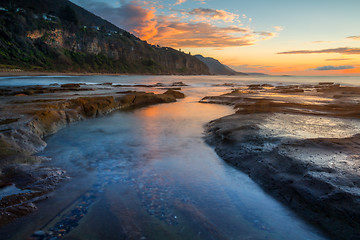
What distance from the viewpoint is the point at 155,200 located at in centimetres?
355

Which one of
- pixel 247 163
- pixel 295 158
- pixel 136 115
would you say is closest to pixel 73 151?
pixel 247 163

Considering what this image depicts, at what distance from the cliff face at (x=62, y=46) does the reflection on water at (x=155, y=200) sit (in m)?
61.7

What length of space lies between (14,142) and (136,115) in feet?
22.5

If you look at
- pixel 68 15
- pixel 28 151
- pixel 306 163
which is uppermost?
pixel 68 15

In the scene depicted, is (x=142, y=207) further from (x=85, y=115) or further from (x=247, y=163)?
(x=85, y=115)

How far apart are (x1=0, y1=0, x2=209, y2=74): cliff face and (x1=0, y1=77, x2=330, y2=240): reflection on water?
203ft

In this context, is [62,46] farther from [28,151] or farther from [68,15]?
[28,151]

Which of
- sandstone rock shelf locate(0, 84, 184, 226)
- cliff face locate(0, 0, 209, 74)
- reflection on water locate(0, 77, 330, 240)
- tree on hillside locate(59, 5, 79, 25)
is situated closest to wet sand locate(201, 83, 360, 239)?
reflection on water locate(0, 77, 330, 240)

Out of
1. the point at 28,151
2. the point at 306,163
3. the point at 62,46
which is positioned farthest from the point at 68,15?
the point at 306,163

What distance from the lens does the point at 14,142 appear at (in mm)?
5188

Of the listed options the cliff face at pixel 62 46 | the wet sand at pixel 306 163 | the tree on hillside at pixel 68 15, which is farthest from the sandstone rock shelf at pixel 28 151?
the tree on hillside at pixel 68 15

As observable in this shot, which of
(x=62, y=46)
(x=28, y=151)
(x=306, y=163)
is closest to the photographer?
(x=306, y=163)

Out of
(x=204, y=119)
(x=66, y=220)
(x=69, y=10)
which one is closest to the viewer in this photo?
(x=66, y=220)

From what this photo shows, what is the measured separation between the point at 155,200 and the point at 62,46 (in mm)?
92590
